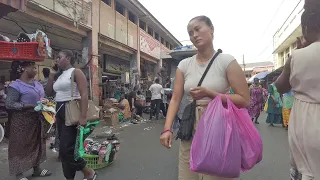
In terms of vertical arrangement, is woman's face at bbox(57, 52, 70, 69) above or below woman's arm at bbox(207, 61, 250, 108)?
above

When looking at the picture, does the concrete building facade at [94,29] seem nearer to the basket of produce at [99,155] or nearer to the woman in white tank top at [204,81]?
the basket of produce at [99,155]

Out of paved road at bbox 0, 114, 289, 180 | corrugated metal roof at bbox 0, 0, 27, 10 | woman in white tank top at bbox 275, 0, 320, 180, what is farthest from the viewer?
corrugated metal roof at bbox 0, 0, 27, 10

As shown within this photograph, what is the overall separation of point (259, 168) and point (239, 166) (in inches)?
121

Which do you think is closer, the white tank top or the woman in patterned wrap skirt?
the white tank top

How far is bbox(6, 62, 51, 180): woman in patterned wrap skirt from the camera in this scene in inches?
150

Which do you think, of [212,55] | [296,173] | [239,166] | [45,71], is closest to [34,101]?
[45,71]

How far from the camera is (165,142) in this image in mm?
2076

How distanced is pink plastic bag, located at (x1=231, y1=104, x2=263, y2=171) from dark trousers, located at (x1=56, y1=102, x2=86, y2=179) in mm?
2281

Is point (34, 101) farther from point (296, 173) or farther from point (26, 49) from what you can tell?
point (296, 173)

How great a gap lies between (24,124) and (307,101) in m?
3.71

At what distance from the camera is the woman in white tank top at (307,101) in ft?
4.81

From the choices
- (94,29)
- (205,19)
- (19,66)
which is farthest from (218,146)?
(94,29)

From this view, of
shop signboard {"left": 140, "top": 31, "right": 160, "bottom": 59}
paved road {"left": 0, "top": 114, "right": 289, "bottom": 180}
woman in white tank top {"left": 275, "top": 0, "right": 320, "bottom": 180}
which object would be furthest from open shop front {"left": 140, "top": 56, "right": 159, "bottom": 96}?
woman in white tank top {"left": 275, "top": 0, "right": 320, "bottom": 180}

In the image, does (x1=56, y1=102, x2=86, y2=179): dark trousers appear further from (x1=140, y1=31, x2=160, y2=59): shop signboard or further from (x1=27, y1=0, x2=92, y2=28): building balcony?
(x1=140, y1=31, x2=160, y2=59): shop signboard
